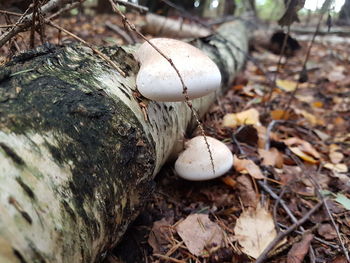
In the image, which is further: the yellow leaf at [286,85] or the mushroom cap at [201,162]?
the yellow leaf at [286,85]

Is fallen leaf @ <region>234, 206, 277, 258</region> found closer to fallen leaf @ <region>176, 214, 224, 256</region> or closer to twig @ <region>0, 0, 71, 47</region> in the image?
fallen leaf @ <region>176, 214, 224, 256</region>

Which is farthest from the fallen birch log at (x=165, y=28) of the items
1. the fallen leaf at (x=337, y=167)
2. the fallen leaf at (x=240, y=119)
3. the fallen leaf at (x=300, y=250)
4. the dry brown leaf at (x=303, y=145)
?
the fallen leaf at (x=300, y=250)

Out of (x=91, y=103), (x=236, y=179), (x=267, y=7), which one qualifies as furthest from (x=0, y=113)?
(x=267, y=7)

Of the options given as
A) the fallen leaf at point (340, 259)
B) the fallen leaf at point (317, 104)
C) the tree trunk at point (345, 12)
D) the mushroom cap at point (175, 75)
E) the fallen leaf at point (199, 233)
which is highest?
the tree trunk at point (345, 12)

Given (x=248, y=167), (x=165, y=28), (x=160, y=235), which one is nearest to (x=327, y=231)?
(x=248, y=167)

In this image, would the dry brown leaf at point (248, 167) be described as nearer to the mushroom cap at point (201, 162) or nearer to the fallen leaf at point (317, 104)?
the mushroom cap at point (201, 162)

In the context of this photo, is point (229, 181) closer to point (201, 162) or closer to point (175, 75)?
point (201, 162)

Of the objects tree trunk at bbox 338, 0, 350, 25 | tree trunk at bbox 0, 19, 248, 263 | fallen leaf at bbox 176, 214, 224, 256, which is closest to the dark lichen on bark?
tree trunk at bbox 0, 19, 248, 263

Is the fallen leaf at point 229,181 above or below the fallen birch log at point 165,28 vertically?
below
